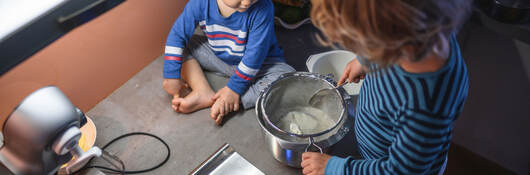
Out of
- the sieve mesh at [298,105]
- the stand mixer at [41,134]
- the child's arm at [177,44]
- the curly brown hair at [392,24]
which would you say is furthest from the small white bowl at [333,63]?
the stand mixer at [41,134]

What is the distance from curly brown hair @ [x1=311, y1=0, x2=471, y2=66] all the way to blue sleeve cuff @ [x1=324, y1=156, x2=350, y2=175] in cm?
27

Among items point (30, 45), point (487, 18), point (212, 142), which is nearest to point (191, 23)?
point (212, 142)

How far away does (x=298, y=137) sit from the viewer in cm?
75

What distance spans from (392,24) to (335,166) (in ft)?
1.09

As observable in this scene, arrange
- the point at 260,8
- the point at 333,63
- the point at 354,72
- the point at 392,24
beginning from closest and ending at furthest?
the point at 392,24 → the point at 354,72 → the point at 260,8 → the point at 333,63

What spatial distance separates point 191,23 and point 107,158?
1.32 feet

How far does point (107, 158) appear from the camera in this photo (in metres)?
0.87

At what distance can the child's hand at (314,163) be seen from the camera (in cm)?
73

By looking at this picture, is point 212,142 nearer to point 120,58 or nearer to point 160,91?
point 160,91

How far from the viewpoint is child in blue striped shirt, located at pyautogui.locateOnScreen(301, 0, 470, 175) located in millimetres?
467

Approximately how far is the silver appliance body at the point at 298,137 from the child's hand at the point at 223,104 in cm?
13

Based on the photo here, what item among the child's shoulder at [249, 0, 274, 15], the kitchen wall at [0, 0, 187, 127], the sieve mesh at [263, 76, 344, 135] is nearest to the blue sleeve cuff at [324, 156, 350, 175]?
the sieve mesh at [263, 76, 344, 135]

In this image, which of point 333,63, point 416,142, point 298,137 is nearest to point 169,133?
point 298,137

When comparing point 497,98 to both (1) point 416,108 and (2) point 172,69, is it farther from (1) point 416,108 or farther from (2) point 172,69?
(2) point 172,69
